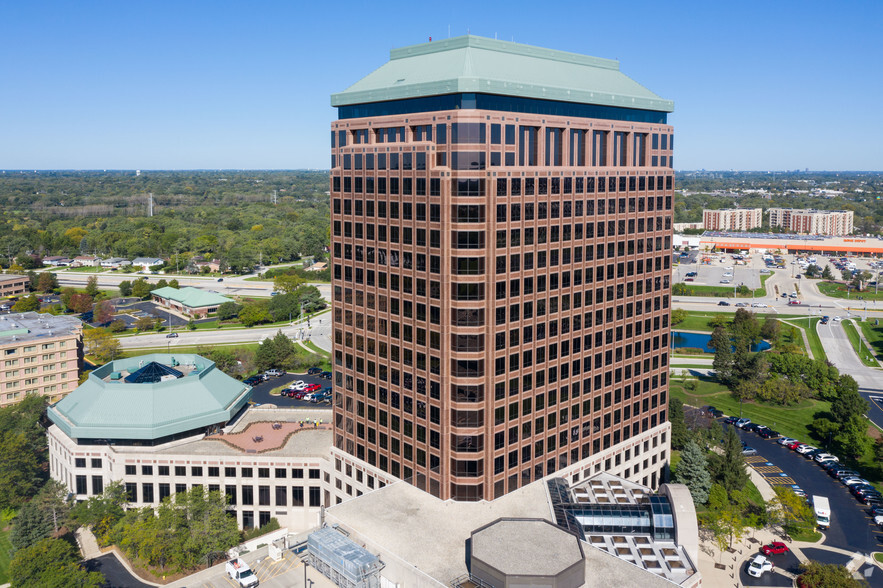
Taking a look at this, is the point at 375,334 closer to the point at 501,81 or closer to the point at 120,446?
the point at 501,81

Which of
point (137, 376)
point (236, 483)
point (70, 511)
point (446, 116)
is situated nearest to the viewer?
point (446, 116)

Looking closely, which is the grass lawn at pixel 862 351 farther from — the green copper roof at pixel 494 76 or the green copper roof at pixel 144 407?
the green copper roof at pixel 144 407

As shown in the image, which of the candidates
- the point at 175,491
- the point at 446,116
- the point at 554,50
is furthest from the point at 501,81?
the point at 175,491

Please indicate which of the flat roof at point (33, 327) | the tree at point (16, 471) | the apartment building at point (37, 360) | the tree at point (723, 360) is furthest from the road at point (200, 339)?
the tree at point (723, 360)

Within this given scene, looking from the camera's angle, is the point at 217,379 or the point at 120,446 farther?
the point at 217,379

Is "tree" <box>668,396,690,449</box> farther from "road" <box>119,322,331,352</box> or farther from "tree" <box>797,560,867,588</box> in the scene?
"road" <box>119,322,331,352</box>

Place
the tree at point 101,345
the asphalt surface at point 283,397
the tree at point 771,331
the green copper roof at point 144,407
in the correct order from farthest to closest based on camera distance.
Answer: the tree at point 771,331
the tree at point 101,345
the asphalt surface at point 283,397
the green copper roof at point 144,407
